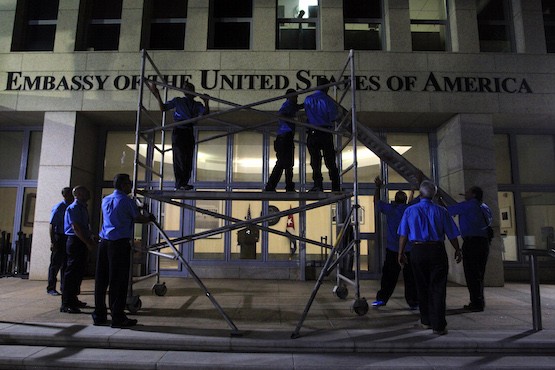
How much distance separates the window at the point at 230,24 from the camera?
9648mm

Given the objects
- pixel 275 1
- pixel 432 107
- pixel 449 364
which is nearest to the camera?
pixel 449 364

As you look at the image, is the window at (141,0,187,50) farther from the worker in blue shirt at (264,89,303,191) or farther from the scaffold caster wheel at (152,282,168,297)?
the scaffold caster wheel at (152,282,168,297)

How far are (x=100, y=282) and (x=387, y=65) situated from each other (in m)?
7.31

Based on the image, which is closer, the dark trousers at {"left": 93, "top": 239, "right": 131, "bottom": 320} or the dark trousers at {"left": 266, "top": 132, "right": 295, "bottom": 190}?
the dark trousers at {"left": 93, "top": 239, "right": 131, "bottom": 320}

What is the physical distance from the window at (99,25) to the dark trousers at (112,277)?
22.3ft

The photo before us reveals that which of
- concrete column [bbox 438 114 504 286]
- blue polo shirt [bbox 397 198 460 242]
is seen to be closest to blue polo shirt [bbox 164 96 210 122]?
blue polo shirt [bbox 397 198 460 242]

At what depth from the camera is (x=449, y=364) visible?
3832 mm

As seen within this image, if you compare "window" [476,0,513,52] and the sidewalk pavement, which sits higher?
"window" [476,0,513,52]

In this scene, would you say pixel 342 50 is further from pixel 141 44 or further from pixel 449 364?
pixel 449 364

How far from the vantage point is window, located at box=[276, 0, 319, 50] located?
380 inches

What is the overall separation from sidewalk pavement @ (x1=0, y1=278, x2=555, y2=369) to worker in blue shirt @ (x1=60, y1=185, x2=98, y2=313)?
0.71ft

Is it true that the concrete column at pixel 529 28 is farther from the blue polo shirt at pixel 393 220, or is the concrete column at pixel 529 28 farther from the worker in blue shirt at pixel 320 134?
the worker in blue shirt at pixel 320 134

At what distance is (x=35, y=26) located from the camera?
386 inches

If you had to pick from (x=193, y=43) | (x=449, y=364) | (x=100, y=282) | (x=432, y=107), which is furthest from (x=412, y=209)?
(x=193, y=43)
